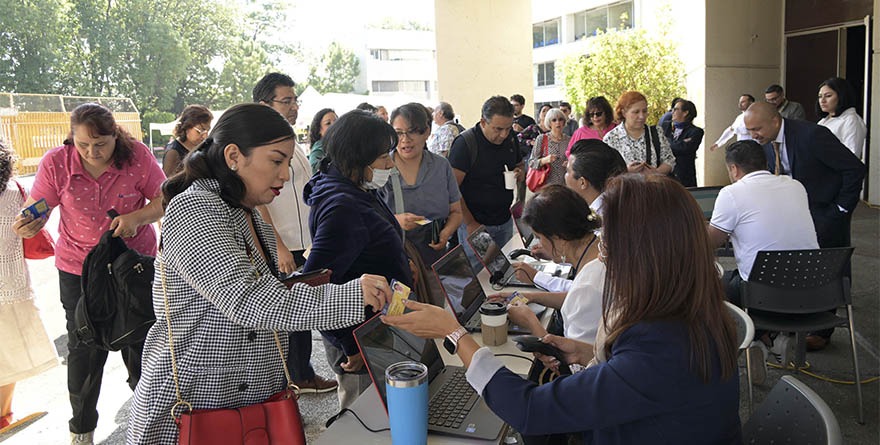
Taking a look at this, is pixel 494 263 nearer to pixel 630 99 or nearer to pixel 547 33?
pixel 630 99

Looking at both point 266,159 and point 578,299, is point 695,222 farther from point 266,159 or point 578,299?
point 266,159

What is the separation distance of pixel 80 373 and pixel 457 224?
1980 mm

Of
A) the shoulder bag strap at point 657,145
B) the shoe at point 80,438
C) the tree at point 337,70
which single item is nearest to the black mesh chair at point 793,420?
the shoe at point 80,438

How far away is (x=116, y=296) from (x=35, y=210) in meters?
0.84

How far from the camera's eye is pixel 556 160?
5387 mm

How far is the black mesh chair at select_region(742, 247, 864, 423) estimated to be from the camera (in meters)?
2.94

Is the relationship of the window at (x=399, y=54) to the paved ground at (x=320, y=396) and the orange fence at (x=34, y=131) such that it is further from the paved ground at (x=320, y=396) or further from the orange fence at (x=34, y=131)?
the paved ground at (x=320, y=396)

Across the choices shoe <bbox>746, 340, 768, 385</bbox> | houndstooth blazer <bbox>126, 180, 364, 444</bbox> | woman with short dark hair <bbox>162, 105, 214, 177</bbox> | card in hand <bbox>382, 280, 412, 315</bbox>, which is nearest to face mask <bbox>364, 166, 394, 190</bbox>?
houndstooth blazer <bbox>126, 180, 364, 444</bbox>

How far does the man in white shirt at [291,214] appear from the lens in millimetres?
3270

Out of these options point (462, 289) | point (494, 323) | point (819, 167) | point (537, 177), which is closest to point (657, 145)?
point (537, 177)

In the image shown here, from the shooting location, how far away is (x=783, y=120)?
4.09 meters

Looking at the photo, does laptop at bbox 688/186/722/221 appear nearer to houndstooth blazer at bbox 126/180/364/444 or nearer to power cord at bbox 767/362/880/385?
power cord at bbox 767/362/880/385

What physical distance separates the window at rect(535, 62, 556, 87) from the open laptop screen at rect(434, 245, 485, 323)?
3097 cm

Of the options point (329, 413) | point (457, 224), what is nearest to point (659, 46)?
point (457, 224)
